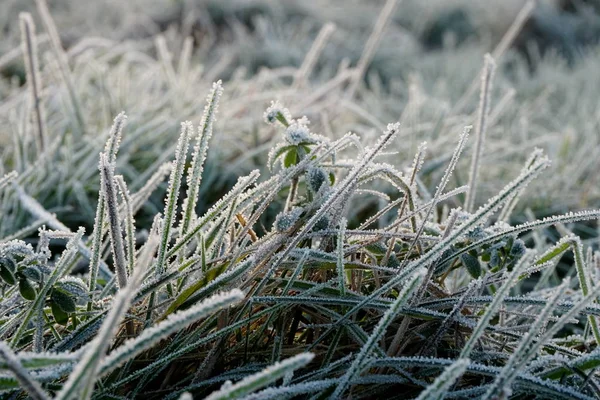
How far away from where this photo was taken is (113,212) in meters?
0.68

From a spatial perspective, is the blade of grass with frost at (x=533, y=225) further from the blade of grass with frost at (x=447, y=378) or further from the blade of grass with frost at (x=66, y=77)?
→ the blade of grass with frost at (x=66, y=77)

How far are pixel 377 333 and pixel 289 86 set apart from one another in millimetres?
3278

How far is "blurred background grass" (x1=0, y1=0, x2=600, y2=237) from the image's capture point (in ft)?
5.93

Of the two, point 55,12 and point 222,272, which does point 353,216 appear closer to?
point 222,272

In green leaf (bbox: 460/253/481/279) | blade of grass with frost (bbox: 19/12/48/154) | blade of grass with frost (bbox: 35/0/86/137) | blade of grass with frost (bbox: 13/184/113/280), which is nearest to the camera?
green leaf (bbox: 460/253/481/279)

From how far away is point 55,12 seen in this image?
4824 millimetres

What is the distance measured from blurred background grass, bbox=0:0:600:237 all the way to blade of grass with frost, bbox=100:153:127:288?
2.45ft

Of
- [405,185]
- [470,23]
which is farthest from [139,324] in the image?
[470,23]

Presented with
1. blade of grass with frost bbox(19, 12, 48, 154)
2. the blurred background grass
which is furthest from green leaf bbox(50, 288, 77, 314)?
blade of grass with frost bbox(19, 12, 48, 154)

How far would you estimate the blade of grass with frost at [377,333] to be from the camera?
62 centimetres

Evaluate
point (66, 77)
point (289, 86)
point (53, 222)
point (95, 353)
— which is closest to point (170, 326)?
point (95, 353)

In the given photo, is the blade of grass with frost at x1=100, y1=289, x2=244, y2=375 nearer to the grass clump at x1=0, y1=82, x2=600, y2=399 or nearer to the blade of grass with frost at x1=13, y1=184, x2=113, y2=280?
the grass clump at x1=0, y1=82, x2=600, y2=399

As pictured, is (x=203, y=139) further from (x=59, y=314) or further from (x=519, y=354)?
(x=519, y=354)

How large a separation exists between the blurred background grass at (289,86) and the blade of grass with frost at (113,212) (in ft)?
2.45
